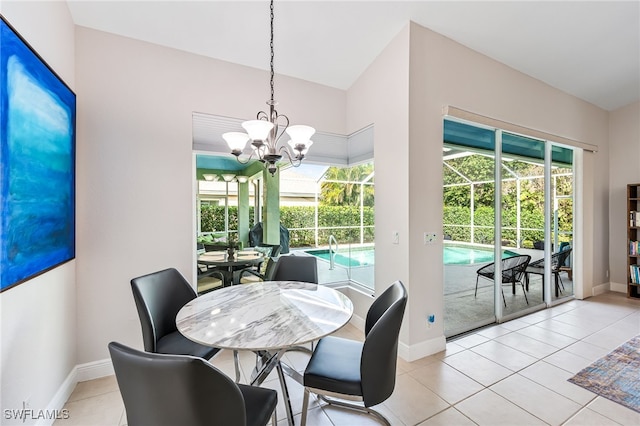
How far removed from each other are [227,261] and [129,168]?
4.51ft

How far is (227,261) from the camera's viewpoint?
3.08m

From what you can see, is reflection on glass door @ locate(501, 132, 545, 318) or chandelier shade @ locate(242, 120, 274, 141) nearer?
chandelier shade @ locate(242, 120, 274, 141)

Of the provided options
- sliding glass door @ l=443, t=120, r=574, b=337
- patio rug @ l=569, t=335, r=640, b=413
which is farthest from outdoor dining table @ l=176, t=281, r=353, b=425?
patio rug @ l=569, t=335, r=640, b=413

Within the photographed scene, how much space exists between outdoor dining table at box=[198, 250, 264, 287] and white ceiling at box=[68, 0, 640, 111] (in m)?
2.19

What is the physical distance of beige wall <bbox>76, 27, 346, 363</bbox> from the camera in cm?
220

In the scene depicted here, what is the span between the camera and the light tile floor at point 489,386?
1.74m

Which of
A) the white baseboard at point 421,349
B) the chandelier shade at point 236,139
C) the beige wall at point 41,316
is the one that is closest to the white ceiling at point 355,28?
the beige wall at point 41,316

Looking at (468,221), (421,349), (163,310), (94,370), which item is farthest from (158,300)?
(468,221)

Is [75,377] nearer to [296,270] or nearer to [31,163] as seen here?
[31,163]

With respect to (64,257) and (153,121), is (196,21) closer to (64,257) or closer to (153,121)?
(153,121)

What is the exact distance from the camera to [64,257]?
1.93 meters

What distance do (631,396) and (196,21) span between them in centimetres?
458

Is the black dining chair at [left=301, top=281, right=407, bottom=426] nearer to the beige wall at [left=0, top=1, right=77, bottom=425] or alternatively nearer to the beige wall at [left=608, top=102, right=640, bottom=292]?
the beige wall at [left=0, top=1, right=77, bottom=425]

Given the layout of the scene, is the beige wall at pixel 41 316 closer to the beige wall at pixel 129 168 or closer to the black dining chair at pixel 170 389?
the beige wall at pixel 129 168
